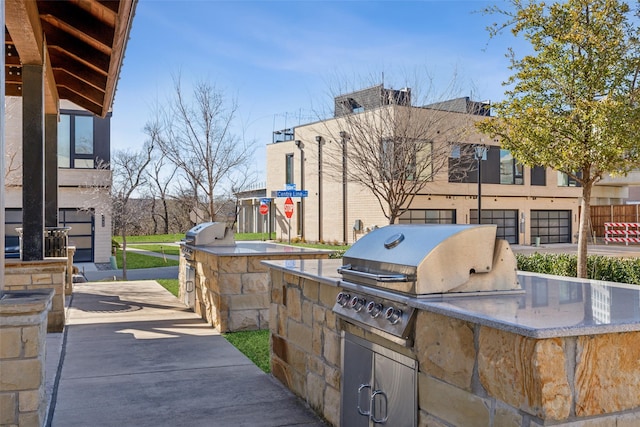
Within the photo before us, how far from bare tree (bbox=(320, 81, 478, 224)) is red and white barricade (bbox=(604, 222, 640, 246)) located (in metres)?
15.9

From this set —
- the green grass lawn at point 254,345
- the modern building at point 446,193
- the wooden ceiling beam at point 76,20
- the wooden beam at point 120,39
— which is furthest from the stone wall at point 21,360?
the modern building at point 446,193

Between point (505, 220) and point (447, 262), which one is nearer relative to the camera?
point (447, 262)

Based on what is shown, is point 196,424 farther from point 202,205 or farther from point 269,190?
point 269,190

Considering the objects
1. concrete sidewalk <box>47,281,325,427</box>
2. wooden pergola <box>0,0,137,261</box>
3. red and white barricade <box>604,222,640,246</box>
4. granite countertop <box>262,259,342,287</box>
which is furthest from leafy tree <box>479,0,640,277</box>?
red and white barricade <box>604,222,640,246</box>

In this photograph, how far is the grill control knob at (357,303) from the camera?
143 inches

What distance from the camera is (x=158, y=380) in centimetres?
577

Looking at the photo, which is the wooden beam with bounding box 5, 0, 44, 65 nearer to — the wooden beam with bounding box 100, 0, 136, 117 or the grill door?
the wooden beam with bounding box 100, 0, 136, 117

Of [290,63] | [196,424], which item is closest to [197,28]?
[290,63]

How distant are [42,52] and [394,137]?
448 inches

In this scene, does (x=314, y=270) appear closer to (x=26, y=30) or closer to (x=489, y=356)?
(x=489, y=356)

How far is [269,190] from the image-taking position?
3609cm

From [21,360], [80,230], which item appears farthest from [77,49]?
[80,230]

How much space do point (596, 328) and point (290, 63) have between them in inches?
575

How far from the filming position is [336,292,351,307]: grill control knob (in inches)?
152
